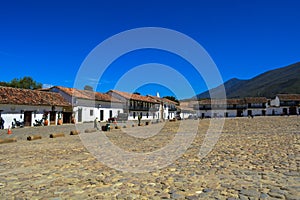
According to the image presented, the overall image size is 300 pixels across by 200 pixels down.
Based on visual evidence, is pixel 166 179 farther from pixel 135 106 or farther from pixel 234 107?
pixel 234 107

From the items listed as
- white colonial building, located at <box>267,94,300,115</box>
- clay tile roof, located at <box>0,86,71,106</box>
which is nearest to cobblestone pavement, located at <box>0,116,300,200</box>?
clay tile roof, located at <box>0,86,71,106</box>

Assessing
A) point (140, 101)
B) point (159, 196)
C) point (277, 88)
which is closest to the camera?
point (159, 196)

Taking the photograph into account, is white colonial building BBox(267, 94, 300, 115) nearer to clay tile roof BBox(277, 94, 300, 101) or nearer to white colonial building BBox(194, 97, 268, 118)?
clay tile roof BBox(277, 94, 300, 101)

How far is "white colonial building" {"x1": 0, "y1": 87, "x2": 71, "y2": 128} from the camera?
26.5 m

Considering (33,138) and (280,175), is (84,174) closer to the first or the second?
(280,175)

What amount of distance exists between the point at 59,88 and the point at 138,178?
36535 mm

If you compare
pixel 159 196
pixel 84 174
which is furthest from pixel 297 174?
pixel 84 174

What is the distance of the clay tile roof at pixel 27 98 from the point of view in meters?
27.2

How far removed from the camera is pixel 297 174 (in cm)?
508

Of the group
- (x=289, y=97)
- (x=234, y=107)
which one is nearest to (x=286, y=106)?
(x=289, y=97)

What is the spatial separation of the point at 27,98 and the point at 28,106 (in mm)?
1536

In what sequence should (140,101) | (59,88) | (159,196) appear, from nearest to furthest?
(159,196) < (59,88) < (140,101)

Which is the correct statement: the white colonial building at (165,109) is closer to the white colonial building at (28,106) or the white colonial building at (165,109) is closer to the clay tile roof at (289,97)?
the clay tile roof at (289,97)

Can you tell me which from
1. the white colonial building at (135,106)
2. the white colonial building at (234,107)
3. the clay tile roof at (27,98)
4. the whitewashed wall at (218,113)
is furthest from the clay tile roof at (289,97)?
the clay tile roof at (27,98)
